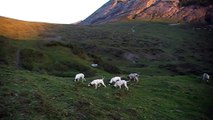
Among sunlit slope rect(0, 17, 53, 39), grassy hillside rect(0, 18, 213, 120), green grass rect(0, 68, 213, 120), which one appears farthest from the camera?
sunlit slope rect(0, 17, 53, 39)

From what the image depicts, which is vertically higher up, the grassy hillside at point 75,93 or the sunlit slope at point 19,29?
the sunlit slope at point 19,29

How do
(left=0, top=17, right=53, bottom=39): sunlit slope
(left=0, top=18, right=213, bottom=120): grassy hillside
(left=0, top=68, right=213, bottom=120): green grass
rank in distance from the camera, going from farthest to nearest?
(left=0, top=17, right=53, bottom=39): sunlit slope → (left=0, top=18, right=213, bottom=120): grassy hillside → (left=0, top=68, right=213, bottom=120): green grass

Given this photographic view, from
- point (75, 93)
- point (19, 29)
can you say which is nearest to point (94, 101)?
point (75, 93)

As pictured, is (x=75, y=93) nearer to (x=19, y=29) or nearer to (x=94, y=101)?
(x=94, y=101)

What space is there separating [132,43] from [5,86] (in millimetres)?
137808

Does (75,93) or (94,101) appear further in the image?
(75,93)

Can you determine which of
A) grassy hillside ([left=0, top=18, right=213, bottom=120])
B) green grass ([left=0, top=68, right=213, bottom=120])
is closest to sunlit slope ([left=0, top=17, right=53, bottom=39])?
grassy hillside ([left=0, top=18, right=213, bottom=120])

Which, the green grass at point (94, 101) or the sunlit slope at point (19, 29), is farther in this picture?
the sunlit slope at point (19, 29)

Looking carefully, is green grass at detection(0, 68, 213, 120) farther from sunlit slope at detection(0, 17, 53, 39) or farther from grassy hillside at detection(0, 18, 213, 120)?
sunlit slope at detection(0, 17, 53, 39)

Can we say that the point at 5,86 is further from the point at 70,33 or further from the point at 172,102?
the point at 70,33

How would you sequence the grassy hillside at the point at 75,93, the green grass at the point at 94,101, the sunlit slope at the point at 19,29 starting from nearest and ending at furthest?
the green grass at the point at 94,101 < the grassy hillside at the point at 75,93 < the sunlit slope at the point at 19,29

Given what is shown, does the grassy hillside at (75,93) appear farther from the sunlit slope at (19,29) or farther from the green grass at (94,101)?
the sunlit slope at (19,29)

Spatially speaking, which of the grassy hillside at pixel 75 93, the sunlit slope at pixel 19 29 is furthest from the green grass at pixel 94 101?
the sunlit slope at pixel 19 29

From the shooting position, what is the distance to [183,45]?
593 ft
